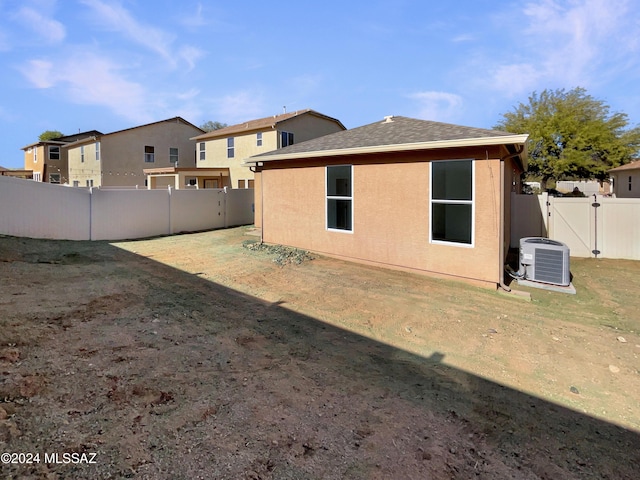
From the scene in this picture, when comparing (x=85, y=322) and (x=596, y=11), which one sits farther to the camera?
(x=596, y=11)

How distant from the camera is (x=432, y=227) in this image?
26.4 feet

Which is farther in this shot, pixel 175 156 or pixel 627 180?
pixel 175 156

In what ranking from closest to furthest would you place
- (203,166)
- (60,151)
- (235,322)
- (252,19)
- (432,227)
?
(235,322) < (432,227) < (252,19) < (203,166) < (60,151)

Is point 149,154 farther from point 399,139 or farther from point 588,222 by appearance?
point 588,222

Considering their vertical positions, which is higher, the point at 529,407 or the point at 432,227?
the point at 432,227

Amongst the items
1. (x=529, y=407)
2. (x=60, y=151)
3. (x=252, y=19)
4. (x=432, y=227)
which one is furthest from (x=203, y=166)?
(x=529, y=407)

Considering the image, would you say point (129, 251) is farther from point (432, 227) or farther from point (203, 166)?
point (203, 166)

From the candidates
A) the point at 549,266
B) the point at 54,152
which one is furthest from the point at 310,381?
the point at 54,152

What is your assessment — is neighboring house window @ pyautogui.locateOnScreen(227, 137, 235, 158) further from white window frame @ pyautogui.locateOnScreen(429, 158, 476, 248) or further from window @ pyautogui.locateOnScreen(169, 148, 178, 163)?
white window frame @ pyautogui.locateOnScreen(429, 158, 476, 248)

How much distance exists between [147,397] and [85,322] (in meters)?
2.21

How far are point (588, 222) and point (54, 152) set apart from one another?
40421 mm

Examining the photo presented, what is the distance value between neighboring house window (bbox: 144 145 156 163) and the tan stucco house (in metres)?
20.7

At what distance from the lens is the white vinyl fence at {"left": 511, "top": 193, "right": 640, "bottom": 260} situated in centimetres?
989

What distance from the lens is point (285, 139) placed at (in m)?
21.1
